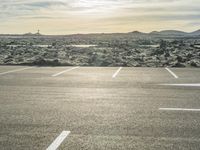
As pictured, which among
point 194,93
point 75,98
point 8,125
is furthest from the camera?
point 194,93

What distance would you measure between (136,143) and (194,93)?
5407 millimetres

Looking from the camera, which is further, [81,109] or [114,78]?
[114,78]

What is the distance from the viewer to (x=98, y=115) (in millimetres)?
8383

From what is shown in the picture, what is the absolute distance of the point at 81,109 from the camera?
29.6 ft

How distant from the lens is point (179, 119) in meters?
8.01

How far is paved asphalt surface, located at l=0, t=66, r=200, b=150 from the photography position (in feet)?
21.3

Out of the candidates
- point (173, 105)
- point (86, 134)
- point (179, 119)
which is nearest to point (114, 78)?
point (173, 105)

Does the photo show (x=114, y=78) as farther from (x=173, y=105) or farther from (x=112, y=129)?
(x=112, y=129)

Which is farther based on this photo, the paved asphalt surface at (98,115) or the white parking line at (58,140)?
the paved asphalt surface at (98,115)

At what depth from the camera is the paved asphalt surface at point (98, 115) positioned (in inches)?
256

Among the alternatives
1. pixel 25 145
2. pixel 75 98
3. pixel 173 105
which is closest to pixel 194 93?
pixel 173 105

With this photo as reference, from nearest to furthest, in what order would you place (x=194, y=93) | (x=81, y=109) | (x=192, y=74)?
(x=81, y=109), (x=194, y=93), (x=192, y=74)

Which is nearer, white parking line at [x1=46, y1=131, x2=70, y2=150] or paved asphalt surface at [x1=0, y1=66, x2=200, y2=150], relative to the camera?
white parking line at [x1=46, y1=131, x2=70, y2=150]

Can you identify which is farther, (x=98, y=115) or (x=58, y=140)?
(x=98, y=115)
